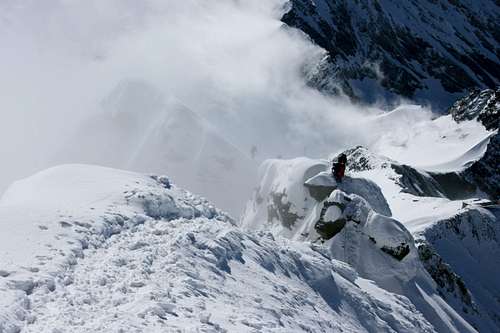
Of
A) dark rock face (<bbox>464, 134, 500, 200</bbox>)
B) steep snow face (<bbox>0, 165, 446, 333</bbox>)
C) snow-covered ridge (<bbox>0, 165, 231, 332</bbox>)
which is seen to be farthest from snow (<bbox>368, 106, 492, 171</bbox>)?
snow-covered ridge (<bbox>0, 165, 231, 332</bbox>)

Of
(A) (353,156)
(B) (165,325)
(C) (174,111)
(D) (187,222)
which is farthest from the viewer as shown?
(C) (174,111)

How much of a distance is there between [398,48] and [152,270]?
137 metres

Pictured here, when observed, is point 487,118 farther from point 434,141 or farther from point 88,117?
point 88,117

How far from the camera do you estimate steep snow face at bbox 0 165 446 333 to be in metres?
10.5

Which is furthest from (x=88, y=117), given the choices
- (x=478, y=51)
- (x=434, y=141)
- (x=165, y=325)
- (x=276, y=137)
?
(x=478, y=51)

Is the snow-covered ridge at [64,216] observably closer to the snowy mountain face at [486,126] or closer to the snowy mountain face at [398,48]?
the snowy mountain face at [486,126]

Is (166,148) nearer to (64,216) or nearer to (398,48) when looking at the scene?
(64,216)

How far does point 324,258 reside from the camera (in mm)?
20734

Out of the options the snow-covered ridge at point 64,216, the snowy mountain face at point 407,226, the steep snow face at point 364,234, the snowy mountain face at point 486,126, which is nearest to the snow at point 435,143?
the snowy mountain face at point 486,126

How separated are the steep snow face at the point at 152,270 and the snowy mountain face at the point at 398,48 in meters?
91.3

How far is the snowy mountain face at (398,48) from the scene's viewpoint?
11844 centimetres

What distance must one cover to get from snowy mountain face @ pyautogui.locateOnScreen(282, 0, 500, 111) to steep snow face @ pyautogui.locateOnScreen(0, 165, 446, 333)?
300 feet

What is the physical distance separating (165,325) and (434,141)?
2771 inches

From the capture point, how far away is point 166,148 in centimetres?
5638
